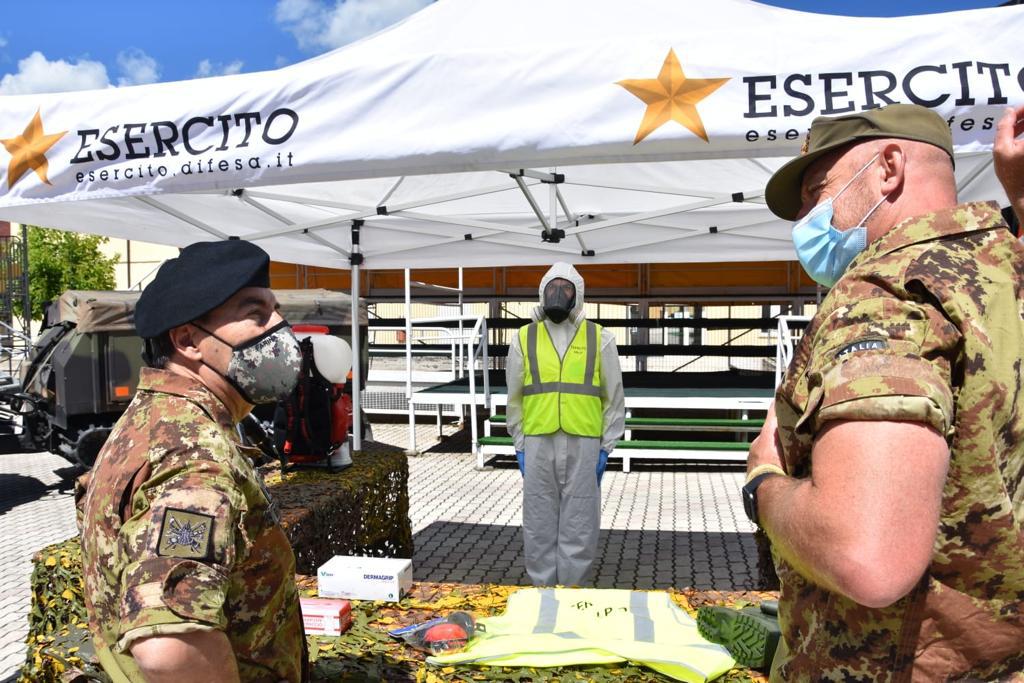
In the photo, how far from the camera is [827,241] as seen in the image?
1474mm

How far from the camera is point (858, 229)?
1382mm

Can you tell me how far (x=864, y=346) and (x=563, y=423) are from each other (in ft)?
12.1

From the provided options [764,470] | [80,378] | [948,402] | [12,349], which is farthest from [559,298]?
[12,349]

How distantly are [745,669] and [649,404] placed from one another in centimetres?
716

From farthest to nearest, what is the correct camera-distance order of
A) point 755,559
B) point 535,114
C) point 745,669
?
point 755,559
point 535,114
point 745,669

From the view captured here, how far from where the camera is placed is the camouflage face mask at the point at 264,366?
1.55m

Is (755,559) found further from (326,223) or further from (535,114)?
(535,114)

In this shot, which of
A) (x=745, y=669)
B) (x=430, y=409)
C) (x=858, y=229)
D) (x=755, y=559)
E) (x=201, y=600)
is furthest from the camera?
(x=430, y=409)

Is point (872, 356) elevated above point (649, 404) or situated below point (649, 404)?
above

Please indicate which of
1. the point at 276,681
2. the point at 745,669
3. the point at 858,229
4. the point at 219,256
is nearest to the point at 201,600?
the point at 276,681

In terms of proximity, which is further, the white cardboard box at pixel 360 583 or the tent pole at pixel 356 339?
the tent pole at pixel 356 339

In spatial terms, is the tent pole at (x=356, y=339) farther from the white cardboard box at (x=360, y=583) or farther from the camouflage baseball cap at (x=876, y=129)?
the camouflage baseball cap at (x=876, y=129)

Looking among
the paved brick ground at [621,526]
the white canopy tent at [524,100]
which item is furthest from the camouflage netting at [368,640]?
the paved brick ground at [621,526]

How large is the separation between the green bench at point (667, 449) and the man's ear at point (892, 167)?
7320mm
